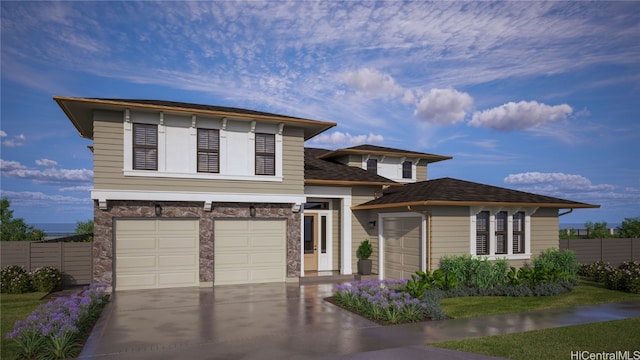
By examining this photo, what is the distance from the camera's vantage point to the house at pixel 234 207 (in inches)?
556

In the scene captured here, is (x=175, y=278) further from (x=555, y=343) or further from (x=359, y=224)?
(x=555, y=343)

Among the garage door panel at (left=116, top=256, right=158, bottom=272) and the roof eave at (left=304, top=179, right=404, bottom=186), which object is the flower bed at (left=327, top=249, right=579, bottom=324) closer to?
the roof eave at (left=304, top=179, right=404, bottom=186)

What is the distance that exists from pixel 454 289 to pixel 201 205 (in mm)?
8532

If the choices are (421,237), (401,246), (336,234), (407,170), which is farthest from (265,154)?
(407,170)

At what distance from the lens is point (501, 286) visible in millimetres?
13672

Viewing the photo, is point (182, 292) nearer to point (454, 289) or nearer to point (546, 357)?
point (454, 289)

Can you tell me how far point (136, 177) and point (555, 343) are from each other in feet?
40.0

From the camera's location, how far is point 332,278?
16875 mm

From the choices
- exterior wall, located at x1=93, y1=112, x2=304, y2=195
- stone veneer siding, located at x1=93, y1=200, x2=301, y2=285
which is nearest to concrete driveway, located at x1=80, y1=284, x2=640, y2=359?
stone veneer siding, located at x1=93, y1=200, x2=301, y2=285

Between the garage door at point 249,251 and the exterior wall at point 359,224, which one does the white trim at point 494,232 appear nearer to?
the exterior wall at point 359,224

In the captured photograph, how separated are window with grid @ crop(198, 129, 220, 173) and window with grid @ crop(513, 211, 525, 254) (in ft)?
34.1

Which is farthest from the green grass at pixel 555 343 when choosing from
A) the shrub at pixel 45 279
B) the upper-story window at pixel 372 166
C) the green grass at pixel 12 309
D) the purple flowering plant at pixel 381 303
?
the upper-story window at pixel 372 166

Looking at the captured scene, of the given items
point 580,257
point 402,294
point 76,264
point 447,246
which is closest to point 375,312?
point 402,294

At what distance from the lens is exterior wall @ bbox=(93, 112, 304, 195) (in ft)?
45.6
